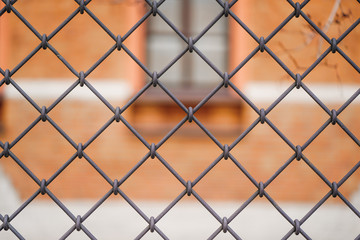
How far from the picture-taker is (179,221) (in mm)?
4578

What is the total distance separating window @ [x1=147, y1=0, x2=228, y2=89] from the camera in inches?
209

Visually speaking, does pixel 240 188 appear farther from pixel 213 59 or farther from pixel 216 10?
pixel 216 10

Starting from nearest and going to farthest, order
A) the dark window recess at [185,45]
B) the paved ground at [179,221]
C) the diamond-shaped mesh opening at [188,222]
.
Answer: the paved ground at [179,221], the diamond-shaped mesh opening at [188,222], the dark window recess at [185,45]

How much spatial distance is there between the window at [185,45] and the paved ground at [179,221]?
1.73m

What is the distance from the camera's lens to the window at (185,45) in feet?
17.4

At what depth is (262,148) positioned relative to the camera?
502 cm

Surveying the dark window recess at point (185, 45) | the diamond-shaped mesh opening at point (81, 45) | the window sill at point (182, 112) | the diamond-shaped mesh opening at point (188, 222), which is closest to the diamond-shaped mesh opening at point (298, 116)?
the window sill at point (182, 112)

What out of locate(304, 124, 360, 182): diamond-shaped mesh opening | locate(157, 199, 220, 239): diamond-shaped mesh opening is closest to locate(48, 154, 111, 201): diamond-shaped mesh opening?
locate(157, 199, 220, 239): diamond-shaped mesh opening

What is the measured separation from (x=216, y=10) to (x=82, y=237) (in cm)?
349

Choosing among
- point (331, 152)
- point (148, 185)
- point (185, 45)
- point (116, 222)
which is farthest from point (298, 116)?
point (116, 222)

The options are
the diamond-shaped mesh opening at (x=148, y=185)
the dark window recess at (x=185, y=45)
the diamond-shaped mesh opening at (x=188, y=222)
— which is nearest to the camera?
the diamond-shaped mesh opening at (x=188, y=222)

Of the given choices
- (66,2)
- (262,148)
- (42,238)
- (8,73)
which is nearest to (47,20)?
(66,2)

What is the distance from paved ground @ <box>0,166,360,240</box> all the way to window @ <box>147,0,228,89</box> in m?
1.73

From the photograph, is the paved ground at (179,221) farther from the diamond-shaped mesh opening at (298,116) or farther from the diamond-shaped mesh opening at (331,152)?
the diamond-shaped mesh opening at (298,116)
